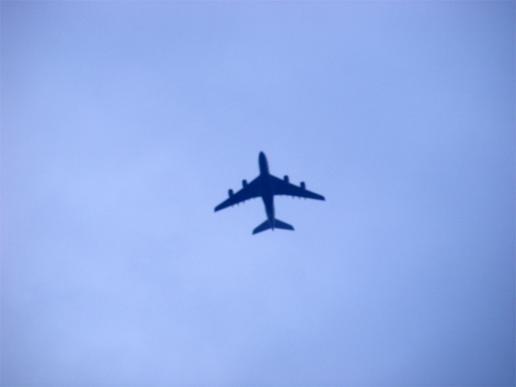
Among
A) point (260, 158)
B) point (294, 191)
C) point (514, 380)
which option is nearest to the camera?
point (260, 158)

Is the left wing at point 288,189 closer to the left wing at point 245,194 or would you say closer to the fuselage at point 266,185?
the fuselage at point 266,185

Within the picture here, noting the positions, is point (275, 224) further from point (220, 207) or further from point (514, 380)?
point (514, 380)

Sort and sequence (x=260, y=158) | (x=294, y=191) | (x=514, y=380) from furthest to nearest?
(x=514, y=380) < (x=294, y=191) < (x=260, y=158)

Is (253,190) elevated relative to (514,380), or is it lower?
elevated

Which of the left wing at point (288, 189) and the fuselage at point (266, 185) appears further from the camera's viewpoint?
the left wing at point (288, 189)

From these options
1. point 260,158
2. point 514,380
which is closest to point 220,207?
point 260,158

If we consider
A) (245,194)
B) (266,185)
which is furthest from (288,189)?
(245,194)

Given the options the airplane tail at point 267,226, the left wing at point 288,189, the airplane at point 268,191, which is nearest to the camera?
the airplane at point 268,191

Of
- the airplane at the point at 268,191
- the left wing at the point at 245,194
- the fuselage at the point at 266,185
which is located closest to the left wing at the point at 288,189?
the airplane at the point at 268,191

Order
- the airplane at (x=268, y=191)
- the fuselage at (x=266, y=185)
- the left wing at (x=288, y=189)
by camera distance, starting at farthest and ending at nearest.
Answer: the left wing at (x=288, y=189)
the airplane at (x=268, y=191)
the fuselage at (x=266, y=185)

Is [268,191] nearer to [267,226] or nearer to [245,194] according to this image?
[245,194]

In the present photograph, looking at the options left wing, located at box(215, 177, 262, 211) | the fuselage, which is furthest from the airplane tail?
left wing, located at box(215, 177, 262, 211)
